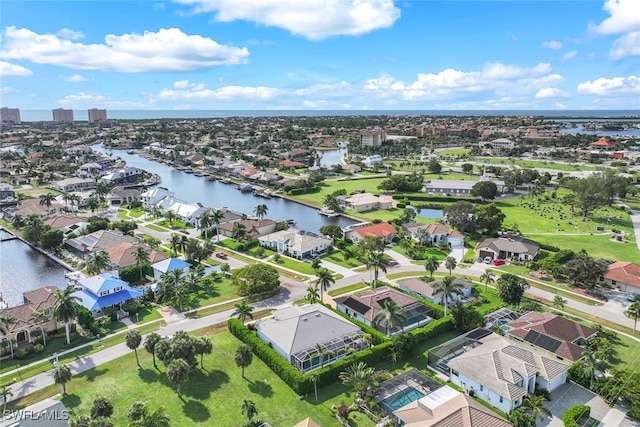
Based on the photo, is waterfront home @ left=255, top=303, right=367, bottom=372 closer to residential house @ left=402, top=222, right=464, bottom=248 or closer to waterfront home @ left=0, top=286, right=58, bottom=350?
waterfront home @ left=0, top=286, right=58, bottom=350

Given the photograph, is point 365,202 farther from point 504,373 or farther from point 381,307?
point 504,373

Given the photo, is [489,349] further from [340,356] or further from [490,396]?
[340,356]

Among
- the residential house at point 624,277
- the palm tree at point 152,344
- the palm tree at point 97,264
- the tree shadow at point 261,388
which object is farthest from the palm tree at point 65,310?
the residential house at point 624,277

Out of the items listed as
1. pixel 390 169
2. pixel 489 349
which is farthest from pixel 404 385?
pixel 390 169

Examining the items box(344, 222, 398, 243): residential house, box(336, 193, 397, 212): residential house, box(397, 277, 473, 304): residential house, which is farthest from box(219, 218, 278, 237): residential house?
box(397, 277, 473, 304): residential house

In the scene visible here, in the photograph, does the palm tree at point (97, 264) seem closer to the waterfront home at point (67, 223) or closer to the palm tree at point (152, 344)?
the palm tree at point (152, 344)

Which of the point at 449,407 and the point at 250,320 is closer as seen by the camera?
the point at 449,407
